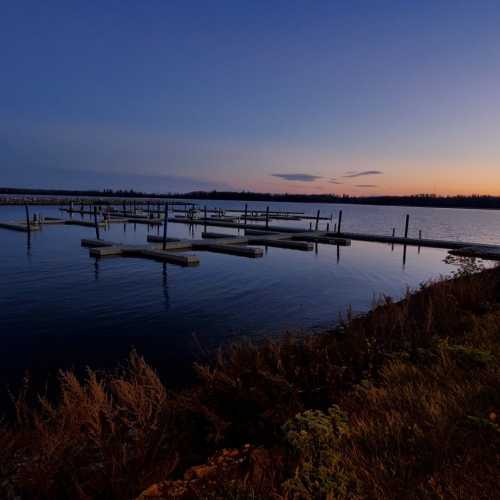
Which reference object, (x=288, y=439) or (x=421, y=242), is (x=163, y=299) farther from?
(x=421, y=242)

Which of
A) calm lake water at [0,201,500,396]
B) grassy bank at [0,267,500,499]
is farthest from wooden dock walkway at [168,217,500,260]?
grassy bank at [0,267,500,499]

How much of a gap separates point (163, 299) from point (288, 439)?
13.2 m

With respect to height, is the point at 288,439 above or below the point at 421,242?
above

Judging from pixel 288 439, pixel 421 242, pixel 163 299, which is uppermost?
pixel 288 439

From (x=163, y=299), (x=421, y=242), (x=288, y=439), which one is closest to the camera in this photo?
(x=288, y=439)

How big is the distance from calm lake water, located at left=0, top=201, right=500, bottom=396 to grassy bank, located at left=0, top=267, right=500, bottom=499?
3277 mm

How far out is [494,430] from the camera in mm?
3945

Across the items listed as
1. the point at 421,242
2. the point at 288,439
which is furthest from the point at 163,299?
the point at 421,242

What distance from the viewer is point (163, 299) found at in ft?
53.6

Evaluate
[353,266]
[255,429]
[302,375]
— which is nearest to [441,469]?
[255,429]

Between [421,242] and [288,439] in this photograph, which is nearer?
[288,439]

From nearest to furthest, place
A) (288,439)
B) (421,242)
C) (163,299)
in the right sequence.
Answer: (288,439), (163,299), (421,242)

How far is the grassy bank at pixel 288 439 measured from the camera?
3225mm

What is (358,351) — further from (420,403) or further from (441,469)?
(441,469)
